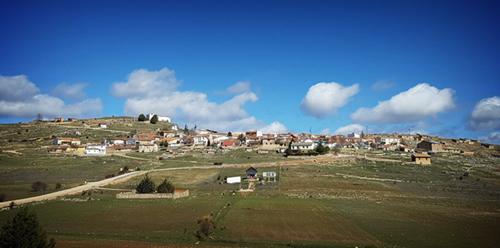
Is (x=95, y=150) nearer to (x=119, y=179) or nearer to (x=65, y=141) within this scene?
(x=65, y=141)

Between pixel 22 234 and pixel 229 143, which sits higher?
pixel 229 143

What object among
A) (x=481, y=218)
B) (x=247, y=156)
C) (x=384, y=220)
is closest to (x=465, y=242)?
(x=384, y=220)

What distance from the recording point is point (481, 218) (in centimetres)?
4188

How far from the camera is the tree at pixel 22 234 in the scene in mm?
19453

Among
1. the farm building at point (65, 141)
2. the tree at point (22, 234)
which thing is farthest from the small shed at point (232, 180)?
the farm building at point (65, 141)

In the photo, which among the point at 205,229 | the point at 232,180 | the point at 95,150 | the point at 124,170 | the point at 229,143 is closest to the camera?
the point at 205,229

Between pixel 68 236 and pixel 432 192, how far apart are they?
5077cm

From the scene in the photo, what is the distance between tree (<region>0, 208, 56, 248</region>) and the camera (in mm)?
19453

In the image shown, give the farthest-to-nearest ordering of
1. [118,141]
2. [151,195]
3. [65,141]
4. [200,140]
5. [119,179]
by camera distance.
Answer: [200,140]
[118,141]
[65,141]
[119,179]
[151,195]

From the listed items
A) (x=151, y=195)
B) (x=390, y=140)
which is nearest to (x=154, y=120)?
(x=390, y=140)

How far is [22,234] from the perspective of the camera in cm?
1962

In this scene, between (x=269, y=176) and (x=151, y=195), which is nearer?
(x=151, y=195)

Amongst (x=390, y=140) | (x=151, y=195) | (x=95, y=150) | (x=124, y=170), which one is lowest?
(x=151, y=195)

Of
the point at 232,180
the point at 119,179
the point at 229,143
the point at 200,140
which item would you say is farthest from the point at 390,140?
the point at 119,179
